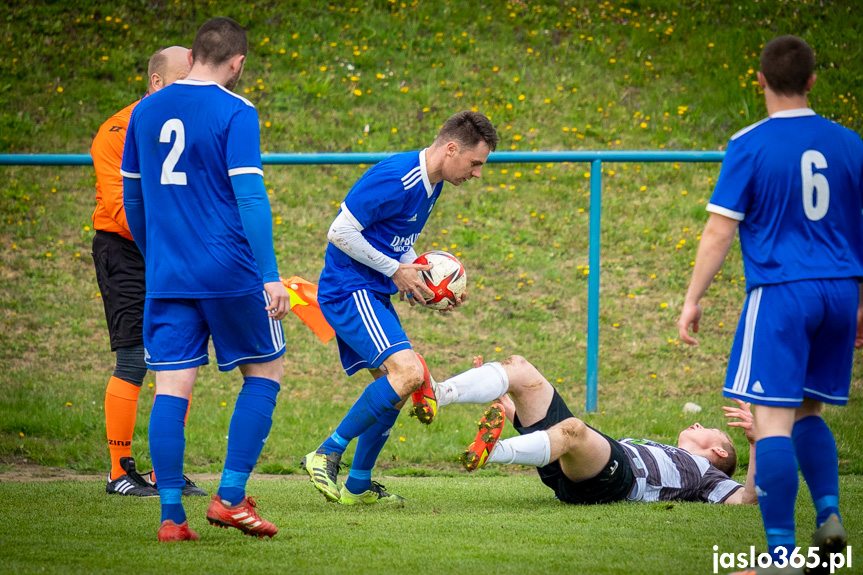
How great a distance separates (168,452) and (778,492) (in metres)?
2.41

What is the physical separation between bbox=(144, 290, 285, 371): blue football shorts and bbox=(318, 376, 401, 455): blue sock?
83cm

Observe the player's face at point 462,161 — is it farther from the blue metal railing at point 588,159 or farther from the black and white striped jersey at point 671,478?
the blue metal railing at point 588,159

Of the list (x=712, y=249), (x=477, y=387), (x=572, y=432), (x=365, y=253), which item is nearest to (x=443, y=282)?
(x=365, y=253)

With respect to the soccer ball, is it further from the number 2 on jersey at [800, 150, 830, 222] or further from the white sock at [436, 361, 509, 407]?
the number 2 on jersey at [800, 150, 830, 222]

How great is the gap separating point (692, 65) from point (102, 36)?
28.4 ft

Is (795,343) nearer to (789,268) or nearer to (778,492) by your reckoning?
(789,268)

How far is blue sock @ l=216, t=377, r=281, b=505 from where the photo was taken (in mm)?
3645

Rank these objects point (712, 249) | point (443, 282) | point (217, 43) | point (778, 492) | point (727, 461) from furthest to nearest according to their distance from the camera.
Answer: point (727, 461) < point (443, 282) < point (217, 43) < point (712, 249) < point (778, 492)

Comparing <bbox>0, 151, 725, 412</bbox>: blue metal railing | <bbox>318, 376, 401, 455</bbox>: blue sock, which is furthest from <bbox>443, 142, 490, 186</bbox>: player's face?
<bbox>0, 151, 725, 412</bbox>: blue metal railing

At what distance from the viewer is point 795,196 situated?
3.20 meters

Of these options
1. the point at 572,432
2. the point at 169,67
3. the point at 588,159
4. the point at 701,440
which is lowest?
the point at 701,440

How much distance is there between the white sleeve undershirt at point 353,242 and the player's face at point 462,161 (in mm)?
558

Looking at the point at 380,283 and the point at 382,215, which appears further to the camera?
the point at 380,283

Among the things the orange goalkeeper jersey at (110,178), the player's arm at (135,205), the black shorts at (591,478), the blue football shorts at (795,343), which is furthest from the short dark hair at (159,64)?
the blue football shorts at (795,343)
